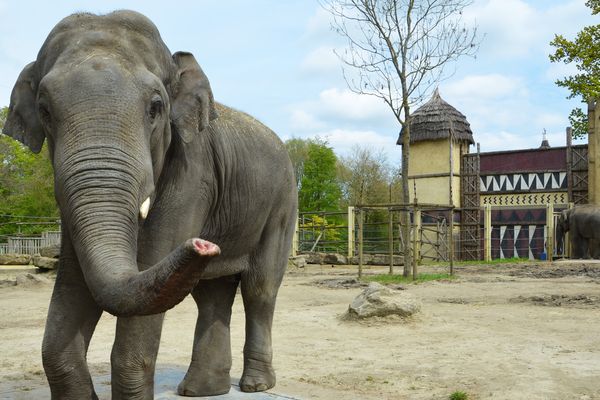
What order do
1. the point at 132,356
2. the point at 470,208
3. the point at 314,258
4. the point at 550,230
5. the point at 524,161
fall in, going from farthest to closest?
1. the point at 470,208
2. the point at 524,161
3. the point at 550,230
4. the point at 314,258
5. the point at 132,356

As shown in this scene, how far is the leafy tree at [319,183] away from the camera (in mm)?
41625

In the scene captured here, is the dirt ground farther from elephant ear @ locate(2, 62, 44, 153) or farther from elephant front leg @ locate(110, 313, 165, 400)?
elephant ear @ locate(2, 62, 44, 153)

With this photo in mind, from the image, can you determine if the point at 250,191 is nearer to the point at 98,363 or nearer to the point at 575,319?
the point at 98,363

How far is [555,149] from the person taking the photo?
31469mm

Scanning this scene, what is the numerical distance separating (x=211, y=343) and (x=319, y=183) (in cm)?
3723

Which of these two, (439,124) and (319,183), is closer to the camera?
(439,124)

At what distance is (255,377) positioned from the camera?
4949 millimetres

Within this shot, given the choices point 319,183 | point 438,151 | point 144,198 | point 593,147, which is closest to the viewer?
point 144,198

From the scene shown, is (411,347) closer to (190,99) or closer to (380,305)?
(380,305)

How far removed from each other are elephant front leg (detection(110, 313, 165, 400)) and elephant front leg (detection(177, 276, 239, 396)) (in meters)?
1.21

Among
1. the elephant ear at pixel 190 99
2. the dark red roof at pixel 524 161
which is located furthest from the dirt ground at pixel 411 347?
the dark red roof at pixel 524 161

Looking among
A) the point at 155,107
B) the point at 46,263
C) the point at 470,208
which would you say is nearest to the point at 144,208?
the point at 155,107

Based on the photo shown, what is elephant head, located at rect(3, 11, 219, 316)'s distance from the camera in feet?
7.96

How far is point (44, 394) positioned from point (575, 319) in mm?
7028
